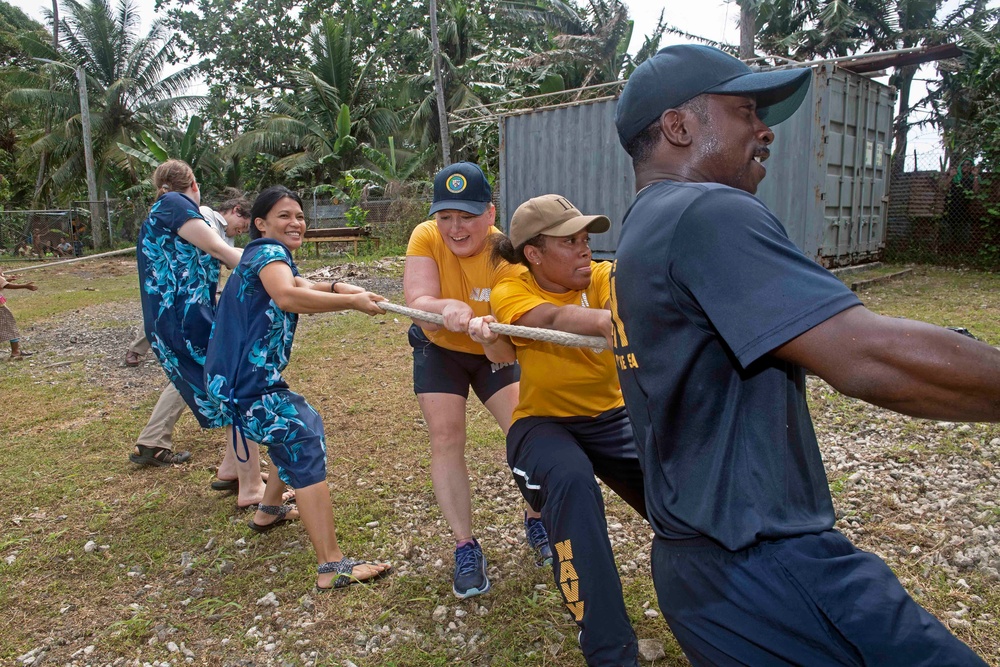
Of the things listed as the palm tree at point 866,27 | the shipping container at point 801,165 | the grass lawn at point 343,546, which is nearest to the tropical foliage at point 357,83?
the palm tree at point 866,27

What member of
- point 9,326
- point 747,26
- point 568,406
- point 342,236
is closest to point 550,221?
point 568,406

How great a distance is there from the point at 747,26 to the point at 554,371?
2316 centimetres

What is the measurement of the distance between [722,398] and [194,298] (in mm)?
3723

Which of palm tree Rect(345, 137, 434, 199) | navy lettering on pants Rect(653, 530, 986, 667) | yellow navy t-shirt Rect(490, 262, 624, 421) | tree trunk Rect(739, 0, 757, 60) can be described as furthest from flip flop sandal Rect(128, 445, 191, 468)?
tree trunk Rect(739, 0, 757, 60)

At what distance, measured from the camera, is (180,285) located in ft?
14.2

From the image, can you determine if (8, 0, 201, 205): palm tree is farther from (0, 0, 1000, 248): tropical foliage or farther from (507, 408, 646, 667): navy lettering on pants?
(507, 408, 646, 667): navy lettering on pants

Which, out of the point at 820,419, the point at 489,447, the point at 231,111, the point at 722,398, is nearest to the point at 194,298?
the point at 489,447

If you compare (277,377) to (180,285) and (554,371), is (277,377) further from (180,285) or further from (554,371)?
(554,371)

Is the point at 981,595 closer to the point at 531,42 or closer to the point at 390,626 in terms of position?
the point at 390,626

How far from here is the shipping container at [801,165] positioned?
33.9 feet

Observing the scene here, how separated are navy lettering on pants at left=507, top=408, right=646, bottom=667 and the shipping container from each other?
880cm

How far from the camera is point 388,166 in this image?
23.2 meters

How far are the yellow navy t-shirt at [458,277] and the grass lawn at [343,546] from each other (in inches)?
43.5

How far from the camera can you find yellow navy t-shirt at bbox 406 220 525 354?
3.34 meters
